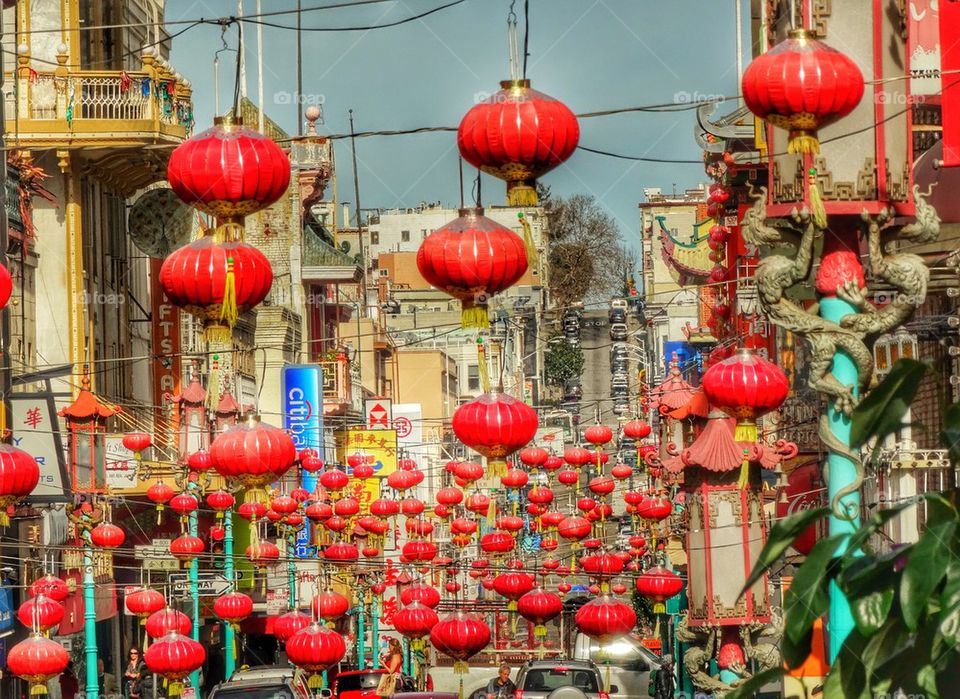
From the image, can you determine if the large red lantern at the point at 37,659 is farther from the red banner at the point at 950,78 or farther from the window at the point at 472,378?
the window at the point at 472,378

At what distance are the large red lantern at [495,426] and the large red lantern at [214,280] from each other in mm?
3761

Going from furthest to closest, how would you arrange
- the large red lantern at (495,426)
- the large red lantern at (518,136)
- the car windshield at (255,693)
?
1. the car windshield at (255,693)
2. the large red lantern at (495,426)
3. the large red lantern at (518,136)

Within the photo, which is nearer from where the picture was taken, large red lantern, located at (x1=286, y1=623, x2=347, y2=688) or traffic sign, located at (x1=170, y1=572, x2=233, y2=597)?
large red lantern, located at (x1=286, y1=623, x2=347, y2=688)

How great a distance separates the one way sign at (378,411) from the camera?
54.0 meters

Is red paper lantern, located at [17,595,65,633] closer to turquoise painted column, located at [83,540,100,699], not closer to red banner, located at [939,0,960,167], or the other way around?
turquoise painted column, located at [83,540,100,699]

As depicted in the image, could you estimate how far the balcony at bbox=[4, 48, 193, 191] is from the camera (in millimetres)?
34094

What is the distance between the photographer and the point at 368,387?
65500 millimetres

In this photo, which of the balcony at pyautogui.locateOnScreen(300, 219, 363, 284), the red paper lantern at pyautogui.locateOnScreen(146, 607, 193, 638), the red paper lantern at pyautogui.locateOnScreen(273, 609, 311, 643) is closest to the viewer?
the red paper lantern at pyautogui.locateOnScreen(146, 607, 193, 638)

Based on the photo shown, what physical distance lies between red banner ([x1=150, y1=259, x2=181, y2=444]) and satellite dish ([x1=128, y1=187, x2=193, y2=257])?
0.47m

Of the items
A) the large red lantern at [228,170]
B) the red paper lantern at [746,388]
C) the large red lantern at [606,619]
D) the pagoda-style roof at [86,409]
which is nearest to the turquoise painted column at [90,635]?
the pagoda-style roof at [86,409]

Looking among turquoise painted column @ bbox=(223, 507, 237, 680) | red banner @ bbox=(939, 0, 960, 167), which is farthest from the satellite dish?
red banner @ bbox=(939, 0, 960, 167)

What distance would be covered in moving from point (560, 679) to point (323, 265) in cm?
2915

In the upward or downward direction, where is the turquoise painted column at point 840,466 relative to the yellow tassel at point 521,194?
downward

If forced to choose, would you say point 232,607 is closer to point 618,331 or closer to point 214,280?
point 214,280
